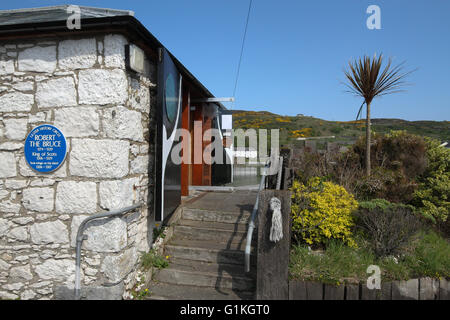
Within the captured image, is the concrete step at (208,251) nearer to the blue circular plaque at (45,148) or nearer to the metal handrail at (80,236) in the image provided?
the metal handrail at (80,236)

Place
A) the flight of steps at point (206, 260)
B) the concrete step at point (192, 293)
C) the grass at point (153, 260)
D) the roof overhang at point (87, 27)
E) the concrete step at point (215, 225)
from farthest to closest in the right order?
the concrete step at point (215, 225), the grass at point (153, 260), the flight of steps at point (206, 260), the concrete step at point (192, 293), the roof overhang at point (87, 27)

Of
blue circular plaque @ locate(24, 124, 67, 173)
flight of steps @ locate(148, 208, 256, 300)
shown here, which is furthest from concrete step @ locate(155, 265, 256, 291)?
blue circular plaque @ locate(24, 124, 67, 173)

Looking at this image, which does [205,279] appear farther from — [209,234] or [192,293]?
[209,234]

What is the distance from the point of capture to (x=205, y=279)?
378 cm

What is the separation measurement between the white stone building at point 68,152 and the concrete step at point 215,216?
55.4 inches

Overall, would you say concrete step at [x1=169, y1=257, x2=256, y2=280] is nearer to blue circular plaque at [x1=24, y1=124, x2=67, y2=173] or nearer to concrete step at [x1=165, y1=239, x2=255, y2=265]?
concrete step at [x1=165, y1=239, x2=255, y2=265]

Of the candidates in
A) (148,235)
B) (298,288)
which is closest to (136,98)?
(148,235)

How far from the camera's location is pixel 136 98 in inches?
143

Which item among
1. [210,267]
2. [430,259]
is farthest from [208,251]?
[430,259]

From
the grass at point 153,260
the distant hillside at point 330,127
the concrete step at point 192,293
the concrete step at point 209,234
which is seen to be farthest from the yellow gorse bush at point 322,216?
the distant hillside at point 330,127

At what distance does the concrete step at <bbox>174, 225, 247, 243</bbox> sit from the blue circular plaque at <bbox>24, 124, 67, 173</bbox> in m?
2.17

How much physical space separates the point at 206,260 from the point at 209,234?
475mm

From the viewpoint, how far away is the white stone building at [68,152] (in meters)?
3.24
